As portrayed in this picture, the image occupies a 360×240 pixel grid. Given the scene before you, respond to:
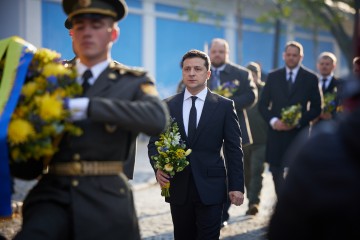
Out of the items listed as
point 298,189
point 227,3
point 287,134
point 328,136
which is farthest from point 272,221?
point 227,3

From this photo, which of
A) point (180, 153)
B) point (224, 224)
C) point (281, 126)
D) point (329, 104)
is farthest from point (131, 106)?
point (329, 104)

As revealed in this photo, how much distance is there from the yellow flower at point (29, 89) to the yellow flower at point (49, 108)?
0.41 ft

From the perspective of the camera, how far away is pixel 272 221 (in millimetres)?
2465

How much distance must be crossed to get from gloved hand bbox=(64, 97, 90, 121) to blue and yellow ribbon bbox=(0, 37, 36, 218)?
0.31m

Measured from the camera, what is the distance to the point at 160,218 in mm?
8805

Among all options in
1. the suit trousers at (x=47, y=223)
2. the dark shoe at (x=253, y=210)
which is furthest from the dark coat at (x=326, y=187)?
the dark shoe at (x=253, y=210)

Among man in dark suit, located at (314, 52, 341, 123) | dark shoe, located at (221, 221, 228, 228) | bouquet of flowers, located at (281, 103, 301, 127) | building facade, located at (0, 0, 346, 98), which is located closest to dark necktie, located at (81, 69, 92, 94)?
dark shoe, located at (221, 221, 228, 228)

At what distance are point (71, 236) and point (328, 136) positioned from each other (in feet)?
5.79

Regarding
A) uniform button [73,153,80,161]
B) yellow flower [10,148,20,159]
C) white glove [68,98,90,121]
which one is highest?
white glove [68,98,90,121]

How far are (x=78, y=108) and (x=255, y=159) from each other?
645 centimetres

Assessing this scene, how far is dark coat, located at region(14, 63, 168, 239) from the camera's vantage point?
11.5 ft

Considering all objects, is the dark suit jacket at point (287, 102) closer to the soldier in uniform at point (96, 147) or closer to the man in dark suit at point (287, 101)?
the man in dark suit at point (287, 101)

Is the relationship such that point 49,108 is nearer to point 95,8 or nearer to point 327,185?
point 95,8

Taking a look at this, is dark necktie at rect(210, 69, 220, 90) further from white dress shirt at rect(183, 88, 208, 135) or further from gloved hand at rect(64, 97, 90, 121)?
gloved hand at rect(64, 97, 90, 121)
